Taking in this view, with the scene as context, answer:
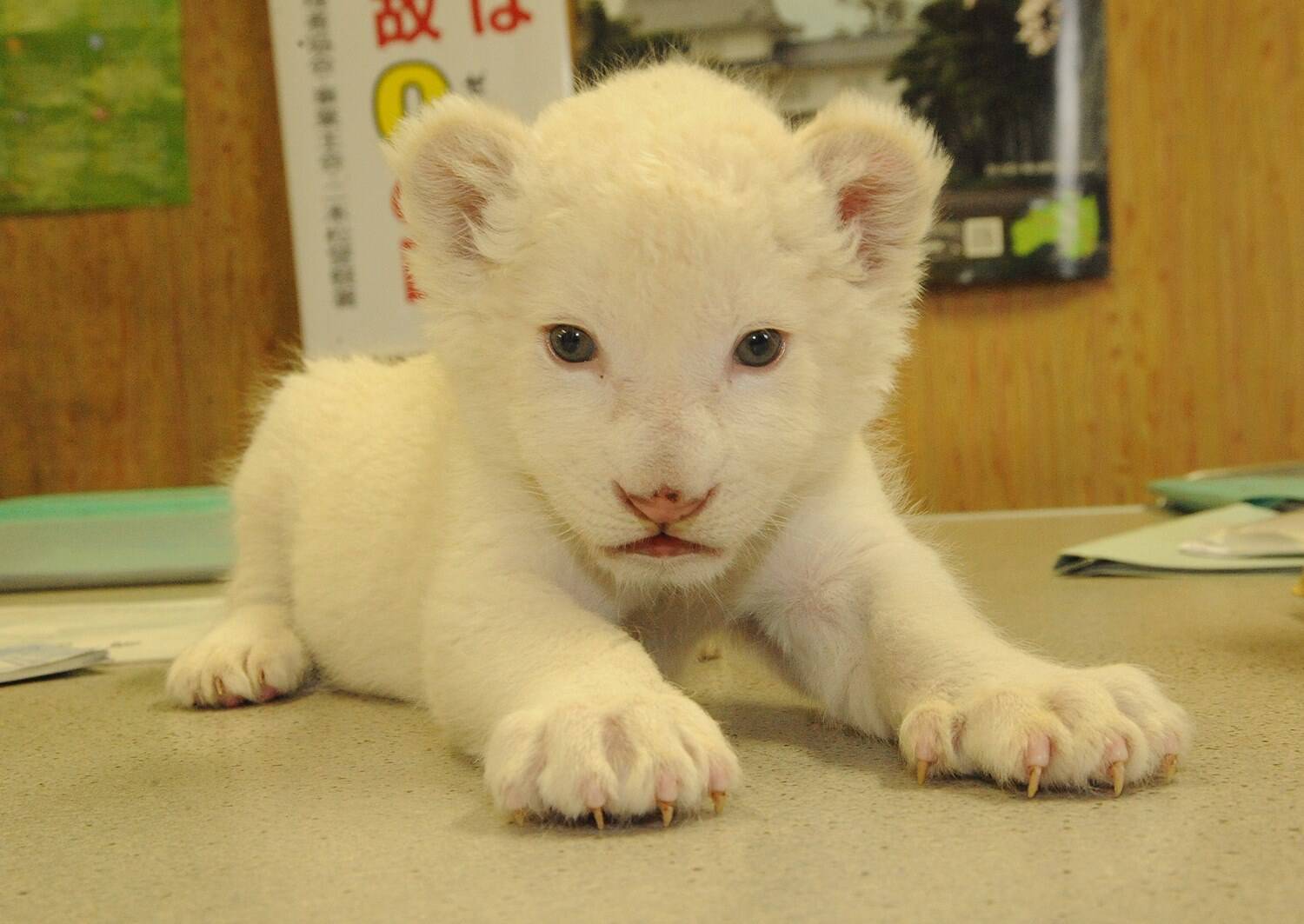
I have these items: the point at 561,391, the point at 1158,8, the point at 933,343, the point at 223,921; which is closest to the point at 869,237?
the point at 561,391

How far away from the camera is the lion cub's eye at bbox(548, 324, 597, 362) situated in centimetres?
133

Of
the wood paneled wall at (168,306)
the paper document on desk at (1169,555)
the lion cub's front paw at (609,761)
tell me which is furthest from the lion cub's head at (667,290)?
the wood paneled wall at (168,306)

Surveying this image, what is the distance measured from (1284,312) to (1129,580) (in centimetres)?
282

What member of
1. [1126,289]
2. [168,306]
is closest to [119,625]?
[168,306]

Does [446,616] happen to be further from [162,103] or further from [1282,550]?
[162,103]

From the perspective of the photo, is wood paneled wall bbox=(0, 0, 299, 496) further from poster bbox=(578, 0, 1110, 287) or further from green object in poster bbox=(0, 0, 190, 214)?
poster bbox=(578, 0, 1110, 287)

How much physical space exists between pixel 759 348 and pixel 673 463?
17 centimetres

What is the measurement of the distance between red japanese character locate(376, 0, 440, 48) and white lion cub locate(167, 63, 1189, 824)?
3.28m

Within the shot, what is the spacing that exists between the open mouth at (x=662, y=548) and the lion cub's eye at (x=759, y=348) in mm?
189

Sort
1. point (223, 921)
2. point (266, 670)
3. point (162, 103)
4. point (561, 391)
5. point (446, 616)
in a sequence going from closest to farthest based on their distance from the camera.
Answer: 1. point (223, 921)
2. point (561, 391)
3. point (446, 616)
4. point (266, 670)
5. point (162, 103)

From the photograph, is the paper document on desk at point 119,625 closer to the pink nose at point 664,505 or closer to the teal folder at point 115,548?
the teal folder at point 115,548

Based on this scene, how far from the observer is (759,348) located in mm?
1324

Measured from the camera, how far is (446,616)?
1487mm

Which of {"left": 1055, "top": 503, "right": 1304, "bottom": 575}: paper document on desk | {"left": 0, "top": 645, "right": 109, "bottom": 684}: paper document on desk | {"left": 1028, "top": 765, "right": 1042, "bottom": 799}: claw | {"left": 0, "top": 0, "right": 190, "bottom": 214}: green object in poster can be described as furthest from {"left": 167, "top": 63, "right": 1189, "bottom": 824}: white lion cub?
{"left": 0, "top": 0, "right": 190, "bottom": 214}: green object in poster
